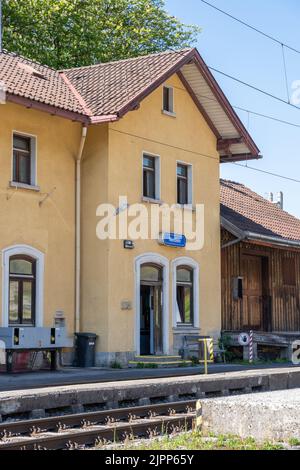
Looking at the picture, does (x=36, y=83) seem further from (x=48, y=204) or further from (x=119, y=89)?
(x=48, y=204)

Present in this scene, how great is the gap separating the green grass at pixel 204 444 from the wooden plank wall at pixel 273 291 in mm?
18391

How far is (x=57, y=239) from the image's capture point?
23250mm

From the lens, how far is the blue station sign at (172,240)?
25.6 meters

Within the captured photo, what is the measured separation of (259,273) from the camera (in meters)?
30.9

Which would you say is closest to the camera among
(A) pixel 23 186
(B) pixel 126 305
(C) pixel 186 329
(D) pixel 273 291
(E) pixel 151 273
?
(A) pixel 23 186

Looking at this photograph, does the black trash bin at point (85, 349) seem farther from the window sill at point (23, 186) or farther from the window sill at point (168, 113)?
the window sill at point (168, 113)

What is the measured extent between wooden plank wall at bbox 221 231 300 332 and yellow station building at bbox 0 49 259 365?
113cm

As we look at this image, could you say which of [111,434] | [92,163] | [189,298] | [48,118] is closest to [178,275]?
[189,298]

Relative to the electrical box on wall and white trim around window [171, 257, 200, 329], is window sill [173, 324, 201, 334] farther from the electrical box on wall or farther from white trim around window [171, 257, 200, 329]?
the electrical box on wall

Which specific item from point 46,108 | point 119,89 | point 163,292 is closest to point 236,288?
point 163,292

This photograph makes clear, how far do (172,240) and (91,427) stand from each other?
13.5 meters

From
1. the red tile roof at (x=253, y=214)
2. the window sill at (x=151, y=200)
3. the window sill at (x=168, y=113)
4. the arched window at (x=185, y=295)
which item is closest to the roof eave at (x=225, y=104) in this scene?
the window sill at (x=168, y=113)

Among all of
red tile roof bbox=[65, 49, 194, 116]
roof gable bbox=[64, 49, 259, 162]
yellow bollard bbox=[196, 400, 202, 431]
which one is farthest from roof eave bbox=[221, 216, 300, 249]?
yellow bollard bbox=[196, 400, 202, 431]

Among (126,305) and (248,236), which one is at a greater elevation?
(248,236)
